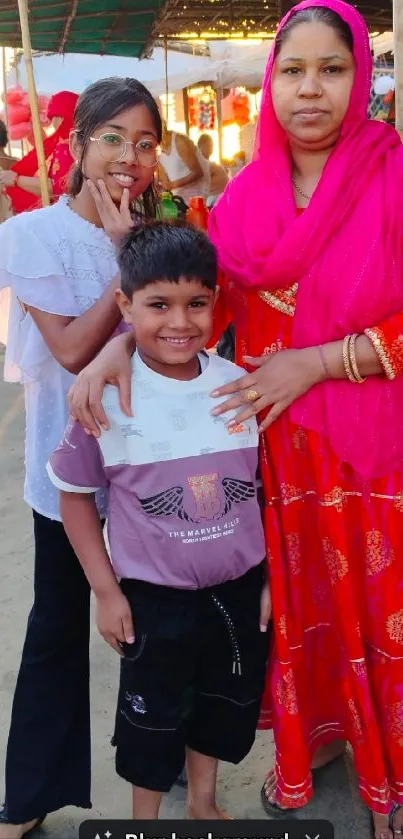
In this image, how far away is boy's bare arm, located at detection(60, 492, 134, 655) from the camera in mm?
1319

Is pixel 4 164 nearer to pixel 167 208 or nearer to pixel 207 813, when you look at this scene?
pixel 167 208

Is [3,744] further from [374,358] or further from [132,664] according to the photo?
[374,358]

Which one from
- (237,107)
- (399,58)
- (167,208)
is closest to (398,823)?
(399,58)

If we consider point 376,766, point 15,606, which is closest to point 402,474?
point 376,766

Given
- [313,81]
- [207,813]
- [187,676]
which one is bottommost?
[207,813]

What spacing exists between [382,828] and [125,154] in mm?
1524

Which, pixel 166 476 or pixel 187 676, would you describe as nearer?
pixel 166 476

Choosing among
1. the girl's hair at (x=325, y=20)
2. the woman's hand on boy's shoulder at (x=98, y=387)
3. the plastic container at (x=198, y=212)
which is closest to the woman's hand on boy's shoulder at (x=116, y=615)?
the woman's hand on boy's shoulder at (x=98, y=387)

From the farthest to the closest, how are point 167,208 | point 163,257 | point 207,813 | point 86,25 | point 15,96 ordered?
point 15,96 < point 86,25 < point 167,208 < point 207,813 < point 163,257

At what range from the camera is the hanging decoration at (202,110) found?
1208 centimetres

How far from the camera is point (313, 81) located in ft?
4.17

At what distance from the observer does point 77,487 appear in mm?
1293

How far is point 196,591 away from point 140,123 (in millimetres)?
886

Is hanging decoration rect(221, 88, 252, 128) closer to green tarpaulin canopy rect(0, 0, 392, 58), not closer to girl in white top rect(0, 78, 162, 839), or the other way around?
green tarpaulin canopy rect(0, 0, 392, 58)
